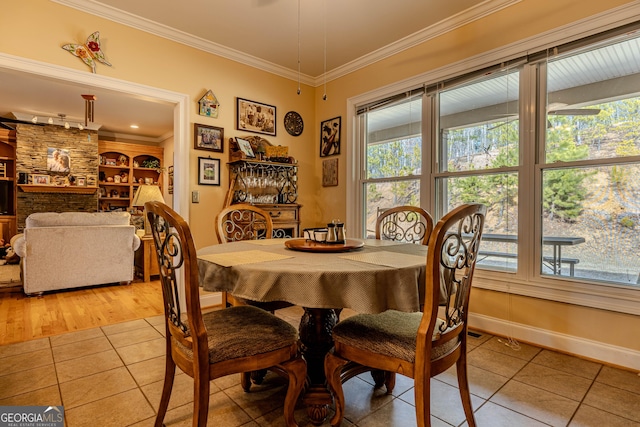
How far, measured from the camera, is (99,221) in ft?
13.1

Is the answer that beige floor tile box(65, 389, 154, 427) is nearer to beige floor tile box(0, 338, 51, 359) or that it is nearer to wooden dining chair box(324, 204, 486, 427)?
wooden dining chair box(324, 204, 486, 427)

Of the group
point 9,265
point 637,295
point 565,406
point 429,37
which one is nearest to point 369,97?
point 429,37

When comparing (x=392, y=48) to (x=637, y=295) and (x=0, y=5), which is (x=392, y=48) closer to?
(x=637, y=295)

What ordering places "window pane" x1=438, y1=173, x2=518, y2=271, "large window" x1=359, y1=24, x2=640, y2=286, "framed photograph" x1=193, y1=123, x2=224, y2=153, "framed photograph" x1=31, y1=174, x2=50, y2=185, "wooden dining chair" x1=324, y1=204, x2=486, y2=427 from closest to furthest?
"wooden dining chair" x1=324, y1=204, x2=486, y2=427, "large window" x1=359, y1=24, x2=640, y2=286, "window pane" x1=438, y1=173, x2=518, y2=271, "framed photograph" x1=193, y1=123, x2=224, y2=153, "framed photograph" x1=31, y1=174, x2=50, y2=185

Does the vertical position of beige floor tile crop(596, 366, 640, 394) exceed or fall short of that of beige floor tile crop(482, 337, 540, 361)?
it exceeds it

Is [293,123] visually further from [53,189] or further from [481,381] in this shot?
[53,189]

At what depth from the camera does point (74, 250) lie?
3840 mm

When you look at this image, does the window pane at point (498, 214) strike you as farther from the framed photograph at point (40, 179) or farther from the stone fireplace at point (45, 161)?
the framed photograph at point (40, 179)

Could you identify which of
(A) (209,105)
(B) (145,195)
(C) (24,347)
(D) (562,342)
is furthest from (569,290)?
(B) (145,195)

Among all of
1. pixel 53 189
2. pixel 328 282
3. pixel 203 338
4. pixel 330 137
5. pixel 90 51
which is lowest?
pixel 203 338

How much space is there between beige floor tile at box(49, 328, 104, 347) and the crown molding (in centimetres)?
258

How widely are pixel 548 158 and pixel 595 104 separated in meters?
0.43

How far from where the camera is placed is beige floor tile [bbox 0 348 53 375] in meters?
2.04

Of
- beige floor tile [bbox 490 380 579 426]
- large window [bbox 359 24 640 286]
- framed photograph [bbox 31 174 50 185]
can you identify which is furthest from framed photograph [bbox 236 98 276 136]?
framed photograph [bbox 31 174 50 185]
